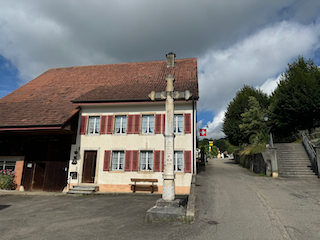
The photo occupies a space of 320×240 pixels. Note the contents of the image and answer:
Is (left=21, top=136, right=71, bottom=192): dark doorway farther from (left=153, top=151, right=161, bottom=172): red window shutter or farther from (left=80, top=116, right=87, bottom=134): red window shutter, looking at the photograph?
(left=153, top=151, right=161, bottom=172): red window shutter

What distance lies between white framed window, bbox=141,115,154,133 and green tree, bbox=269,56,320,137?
14.1 m

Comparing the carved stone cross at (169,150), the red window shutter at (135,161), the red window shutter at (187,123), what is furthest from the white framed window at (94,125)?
the carved stone cross at (169,150)

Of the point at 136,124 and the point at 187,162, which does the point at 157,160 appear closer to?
the point at 187,162

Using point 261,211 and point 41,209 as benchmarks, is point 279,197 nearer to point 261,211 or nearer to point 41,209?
point 261,211

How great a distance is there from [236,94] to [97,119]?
25.4 meters

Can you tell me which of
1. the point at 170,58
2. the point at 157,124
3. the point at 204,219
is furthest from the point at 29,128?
the point at 170,58

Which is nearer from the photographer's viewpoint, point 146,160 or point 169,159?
point 169,159

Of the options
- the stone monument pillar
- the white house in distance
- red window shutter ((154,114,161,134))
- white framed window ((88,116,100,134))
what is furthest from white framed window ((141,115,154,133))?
the stone monument pillar

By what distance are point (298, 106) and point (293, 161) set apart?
731 cm

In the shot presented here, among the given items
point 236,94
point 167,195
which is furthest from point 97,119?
point 236,94

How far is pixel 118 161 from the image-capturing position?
1349 centimetres

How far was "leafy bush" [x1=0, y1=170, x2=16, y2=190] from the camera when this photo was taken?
13.4 meters

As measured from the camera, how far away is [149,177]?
508 inches

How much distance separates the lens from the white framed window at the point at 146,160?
13.2 m
